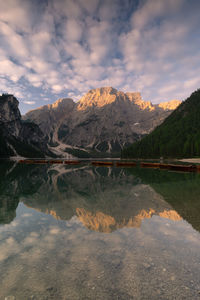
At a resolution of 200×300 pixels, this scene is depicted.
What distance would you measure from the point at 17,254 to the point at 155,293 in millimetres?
5936

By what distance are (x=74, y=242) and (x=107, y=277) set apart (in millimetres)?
3304

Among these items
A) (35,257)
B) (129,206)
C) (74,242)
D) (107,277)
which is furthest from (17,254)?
(129,206)

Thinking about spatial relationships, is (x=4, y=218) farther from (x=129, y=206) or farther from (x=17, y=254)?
(x=129, y=206)

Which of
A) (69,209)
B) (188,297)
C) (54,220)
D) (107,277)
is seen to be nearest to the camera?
(188,297)

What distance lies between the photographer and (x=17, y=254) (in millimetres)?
7863

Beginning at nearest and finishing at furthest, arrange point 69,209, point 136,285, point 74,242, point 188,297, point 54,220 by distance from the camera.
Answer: point 188,297 → point 136,285 → point 74,242 → point 54,220 → point 69,209

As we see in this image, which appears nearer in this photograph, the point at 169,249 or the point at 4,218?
the point at 169,249

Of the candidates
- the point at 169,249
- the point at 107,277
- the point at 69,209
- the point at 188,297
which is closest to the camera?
the point at 188,297

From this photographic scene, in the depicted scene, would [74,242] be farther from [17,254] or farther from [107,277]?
[107,277]

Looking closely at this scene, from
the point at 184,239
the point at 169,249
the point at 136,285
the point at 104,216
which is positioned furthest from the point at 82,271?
the point at 104,216

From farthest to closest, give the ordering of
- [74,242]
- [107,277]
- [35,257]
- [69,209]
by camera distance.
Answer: [69,209] → [74,242] → [35,257] → [107,277]

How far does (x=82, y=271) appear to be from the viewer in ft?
21.3

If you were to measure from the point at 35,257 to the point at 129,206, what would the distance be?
9458 mm

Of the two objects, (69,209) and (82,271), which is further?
(69,209)
